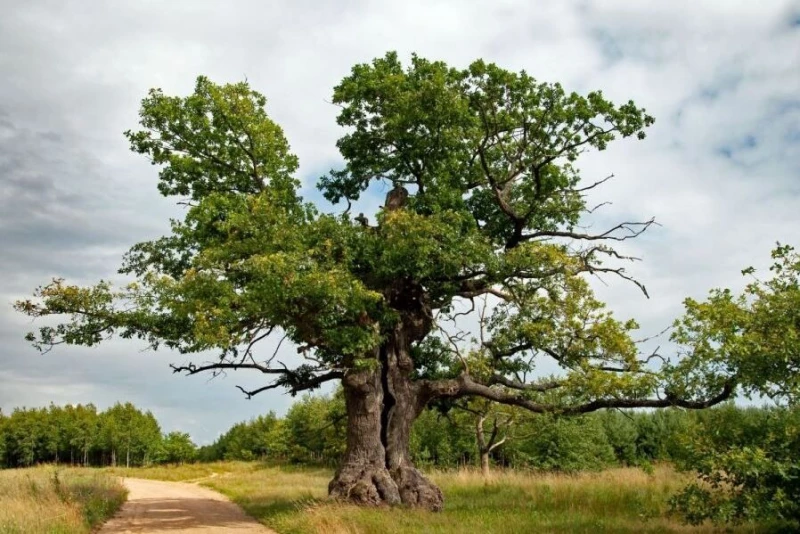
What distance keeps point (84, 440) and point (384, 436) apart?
84.9 m

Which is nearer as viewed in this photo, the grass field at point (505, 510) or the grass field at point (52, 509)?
the grass field at point (52, 509)

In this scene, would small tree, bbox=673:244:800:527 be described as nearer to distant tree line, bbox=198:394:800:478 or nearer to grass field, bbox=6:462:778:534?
distant tree line, bbox=198:394:800:478

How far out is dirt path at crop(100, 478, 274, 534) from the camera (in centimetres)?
1667

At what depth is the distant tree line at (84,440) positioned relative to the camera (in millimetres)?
92125

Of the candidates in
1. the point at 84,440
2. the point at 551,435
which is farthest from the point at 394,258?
the point at 84,440

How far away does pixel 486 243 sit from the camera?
19.8 metres

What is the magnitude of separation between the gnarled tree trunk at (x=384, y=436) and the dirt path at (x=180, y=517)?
2859mm

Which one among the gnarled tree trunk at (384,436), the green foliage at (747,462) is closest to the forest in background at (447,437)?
the green foliage at (747,462)

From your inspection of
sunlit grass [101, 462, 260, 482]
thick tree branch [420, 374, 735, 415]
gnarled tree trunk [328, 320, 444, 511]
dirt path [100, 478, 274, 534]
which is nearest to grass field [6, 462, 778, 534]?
dirt path [100, 478, 274, 534]

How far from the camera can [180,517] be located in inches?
790

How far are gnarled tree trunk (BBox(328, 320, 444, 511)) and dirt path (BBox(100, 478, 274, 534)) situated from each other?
113 inches

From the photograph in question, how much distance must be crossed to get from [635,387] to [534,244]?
4822 millimetres

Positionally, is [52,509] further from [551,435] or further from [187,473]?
[187,473]

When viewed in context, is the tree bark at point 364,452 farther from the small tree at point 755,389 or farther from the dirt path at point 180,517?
the small tree at point 755,389
